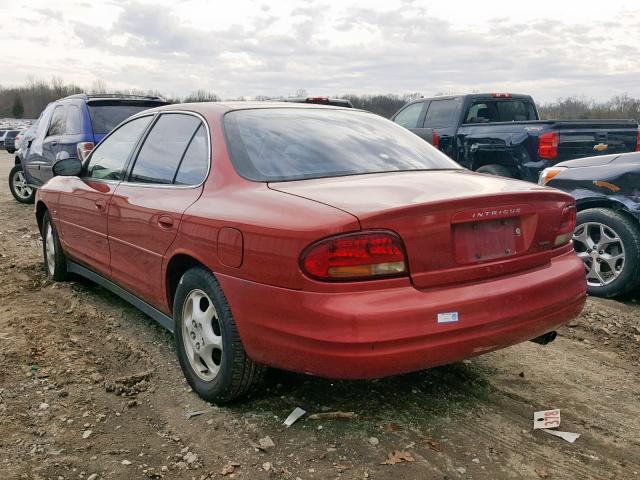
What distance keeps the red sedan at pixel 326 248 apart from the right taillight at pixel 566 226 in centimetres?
2

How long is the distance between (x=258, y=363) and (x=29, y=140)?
968 centimetres

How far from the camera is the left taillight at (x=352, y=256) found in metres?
2.46

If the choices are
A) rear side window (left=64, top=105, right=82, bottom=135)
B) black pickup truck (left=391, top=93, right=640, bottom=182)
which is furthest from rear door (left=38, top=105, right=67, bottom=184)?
black pickup truck (left=391, top=93, right=640, bottom=182)

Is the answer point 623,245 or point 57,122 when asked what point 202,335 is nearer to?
point 623,245

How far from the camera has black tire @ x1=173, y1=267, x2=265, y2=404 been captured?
2887mm

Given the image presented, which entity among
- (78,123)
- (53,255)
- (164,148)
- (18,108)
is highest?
(18,108)

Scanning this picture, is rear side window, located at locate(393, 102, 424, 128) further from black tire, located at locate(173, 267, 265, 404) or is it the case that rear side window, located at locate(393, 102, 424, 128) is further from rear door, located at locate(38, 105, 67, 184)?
black tire, located at locate(173, 267, 265, 404)

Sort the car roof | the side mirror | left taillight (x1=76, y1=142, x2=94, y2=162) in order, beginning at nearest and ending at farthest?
the car roof
the side mirror
left taillight (x1=76, y1=142, x2=94, y2=162)

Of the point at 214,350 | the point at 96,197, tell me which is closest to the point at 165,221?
the point at 214,350

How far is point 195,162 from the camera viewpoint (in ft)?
11.2

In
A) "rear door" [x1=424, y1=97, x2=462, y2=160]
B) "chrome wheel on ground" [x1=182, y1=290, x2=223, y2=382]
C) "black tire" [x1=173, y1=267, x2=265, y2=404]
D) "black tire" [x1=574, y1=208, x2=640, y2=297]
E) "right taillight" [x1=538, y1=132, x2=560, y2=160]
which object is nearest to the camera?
"black tire" [x1=173, y1=267, x2=265, y2=404]

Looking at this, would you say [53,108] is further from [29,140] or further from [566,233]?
[566,233]

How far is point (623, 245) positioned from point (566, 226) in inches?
83.9

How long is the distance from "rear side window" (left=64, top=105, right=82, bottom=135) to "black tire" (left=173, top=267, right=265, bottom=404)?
20.3 ft
